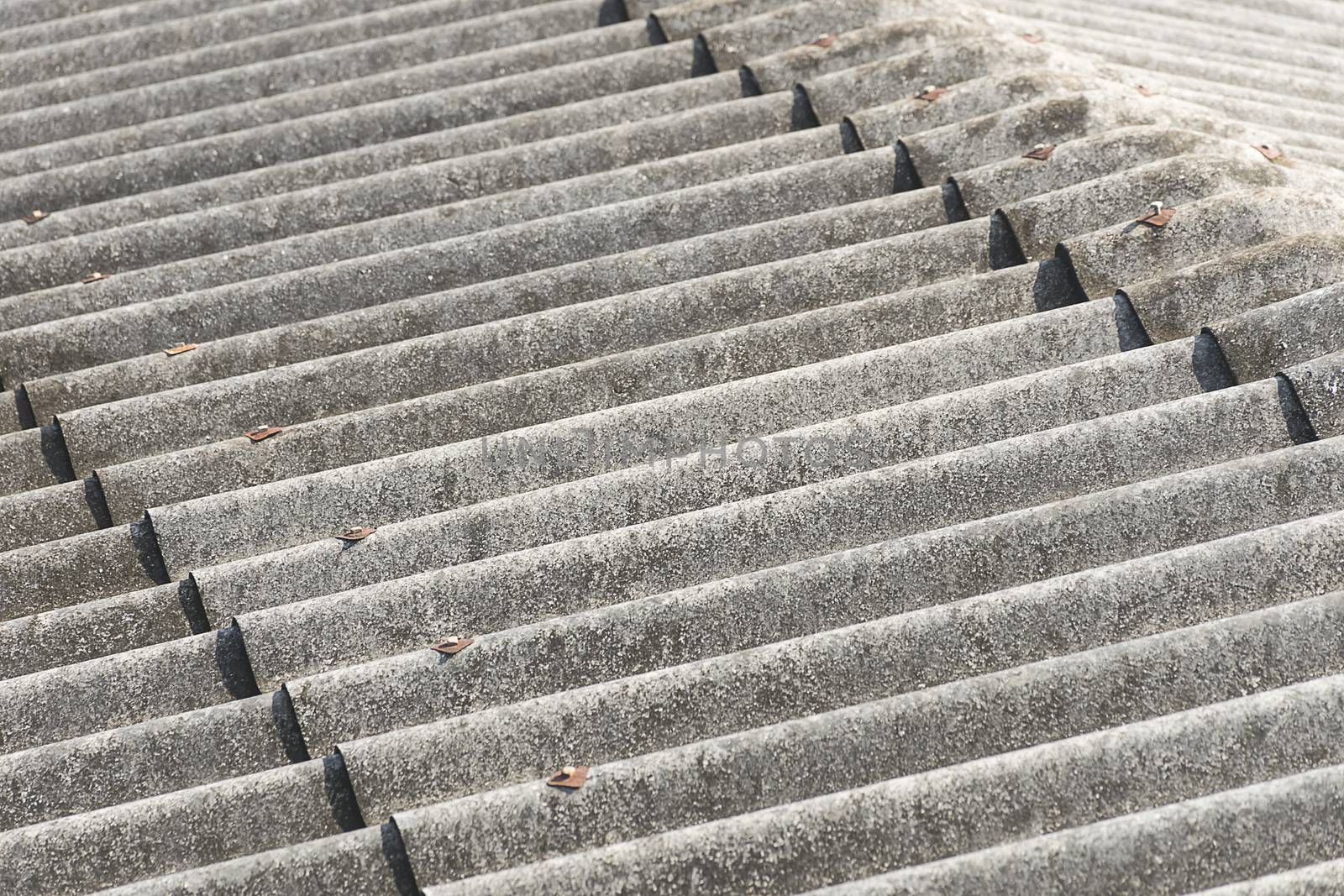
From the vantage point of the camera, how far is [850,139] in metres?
6.13

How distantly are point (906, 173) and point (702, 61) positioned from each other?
1494 millimetres

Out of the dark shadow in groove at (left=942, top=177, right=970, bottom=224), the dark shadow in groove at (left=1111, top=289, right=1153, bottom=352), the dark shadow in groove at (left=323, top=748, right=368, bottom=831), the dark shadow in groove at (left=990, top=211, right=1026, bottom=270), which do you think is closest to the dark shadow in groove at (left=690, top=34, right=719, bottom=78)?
the dark shadow in groove at (left=942, top=177, right=970, bottom=224)

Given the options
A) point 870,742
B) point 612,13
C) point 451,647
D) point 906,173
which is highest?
point 612,13

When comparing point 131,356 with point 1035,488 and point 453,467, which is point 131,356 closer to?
point 453,467

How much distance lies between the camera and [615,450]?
4.66 m

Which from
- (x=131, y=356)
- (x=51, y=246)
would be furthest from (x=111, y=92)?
(x=131, y=356)

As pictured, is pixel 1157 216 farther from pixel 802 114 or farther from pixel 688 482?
pixel 688 482

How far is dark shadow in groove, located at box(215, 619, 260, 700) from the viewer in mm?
4086

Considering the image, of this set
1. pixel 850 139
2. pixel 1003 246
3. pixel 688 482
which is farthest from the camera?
pixel 850 139

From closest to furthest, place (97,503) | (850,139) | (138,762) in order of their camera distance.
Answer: (138,762) → (97,503) → (850,139)

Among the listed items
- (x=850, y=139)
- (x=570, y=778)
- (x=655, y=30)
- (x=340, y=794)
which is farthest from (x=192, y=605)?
(x=655, y=30)

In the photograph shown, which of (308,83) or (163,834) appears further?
(308,83)

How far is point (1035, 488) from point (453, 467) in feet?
6.25

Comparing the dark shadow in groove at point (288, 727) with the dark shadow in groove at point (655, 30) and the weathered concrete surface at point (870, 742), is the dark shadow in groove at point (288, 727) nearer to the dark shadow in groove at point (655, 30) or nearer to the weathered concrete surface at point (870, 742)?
the weathered concrete surface at point (870, 742)
